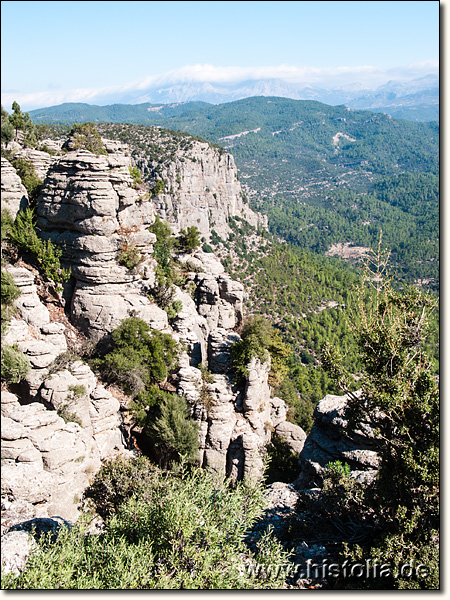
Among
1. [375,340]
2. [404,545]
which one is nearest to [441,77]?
[375,340]

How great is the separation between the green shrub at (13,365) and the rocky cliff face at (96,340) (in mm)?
530

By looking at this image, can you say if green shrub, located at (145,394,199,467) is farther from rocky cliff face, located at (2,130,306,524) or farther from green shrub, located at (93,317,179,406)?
green shrub, located at (93,317,179,406)

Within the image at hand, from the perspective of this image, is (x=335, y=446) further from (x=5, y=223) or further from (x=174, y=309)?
(x=5, y=223)

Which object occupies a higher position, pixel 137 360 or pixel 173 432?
pixel 137 360

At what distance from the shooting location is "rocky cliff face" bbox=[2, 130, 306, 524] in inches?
602

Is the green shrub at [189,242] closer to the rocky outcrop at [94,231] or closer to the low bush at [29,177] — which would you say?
the rocky outcrop at [94,231]

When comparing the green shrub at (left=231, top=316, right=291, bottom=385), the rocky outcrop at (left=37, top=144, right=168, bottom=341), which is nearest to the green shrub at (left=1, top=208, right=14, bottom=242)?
the rocky outcrop at (left=37, top=144, right=168, bottom=341)

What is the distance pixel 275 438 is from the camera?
83.7 ft

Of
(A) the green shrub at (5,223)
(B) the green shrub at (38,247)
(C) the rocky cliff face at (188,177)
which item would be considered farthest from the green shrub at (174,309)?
(C) the rocky cliff face at (188,177)

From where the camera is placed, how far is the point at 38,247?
21.7 m

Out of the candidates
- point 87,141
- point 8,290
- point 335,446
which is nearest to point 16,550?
point 8,290

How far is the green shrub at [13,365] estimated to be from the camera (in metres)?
15.9

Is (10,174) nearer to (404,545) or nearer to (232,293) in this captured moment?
(232,293)

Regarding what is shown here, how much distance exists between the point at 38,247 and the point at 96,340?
5935mm
